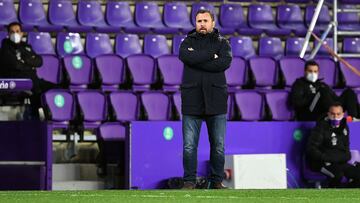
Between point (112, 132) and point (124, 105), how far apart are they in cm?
54

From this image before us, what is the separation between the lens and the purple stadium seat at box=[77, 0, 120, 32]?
1359cm

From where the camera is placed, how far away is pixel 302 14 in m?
15.0

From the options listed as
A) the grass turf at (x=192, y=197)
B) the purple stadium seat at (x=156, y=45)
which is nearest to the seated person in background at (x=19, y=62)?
the purple stadium seat at (x=156, y=45)

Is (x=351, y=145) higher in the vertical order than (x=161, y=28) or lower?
lower

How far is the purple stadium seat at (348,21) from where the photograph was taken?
585 inches


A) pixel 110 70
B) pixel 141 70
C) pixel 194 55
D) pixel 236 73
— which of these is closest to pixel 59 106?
pixel 110 70

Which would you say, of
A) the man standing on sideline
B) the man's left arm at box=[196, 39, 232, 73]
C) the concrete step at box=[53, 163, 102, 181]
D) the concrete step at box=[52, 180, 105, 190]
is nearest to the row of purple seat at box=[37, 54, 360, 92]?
the concrete step at box=[53, 163, 102, 181]

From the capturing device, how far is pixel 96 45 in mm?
13180

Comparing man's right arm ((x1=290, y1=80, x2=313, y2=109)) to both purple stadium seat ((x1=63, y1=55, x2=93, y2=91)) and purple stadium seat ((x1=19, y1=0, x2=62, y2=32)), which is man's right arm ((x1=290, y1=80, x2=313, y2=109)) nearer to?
purple stadium seat ((x1=63, y1=55, x2=93, y2=91))

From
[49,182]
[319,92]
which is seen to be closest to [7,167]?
[49,182]

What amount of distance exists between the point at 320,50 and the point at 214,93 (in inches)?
259

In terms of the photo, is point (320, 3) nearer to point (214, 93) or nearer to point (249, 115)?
point (249, 115)

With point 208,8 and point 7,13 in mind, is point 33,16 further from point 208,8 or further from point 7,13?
point 208,8

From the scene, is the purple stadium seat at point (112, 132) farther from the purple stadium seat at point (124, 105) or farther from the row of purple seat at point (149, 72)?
the row of purple seat at point (149, 72)
